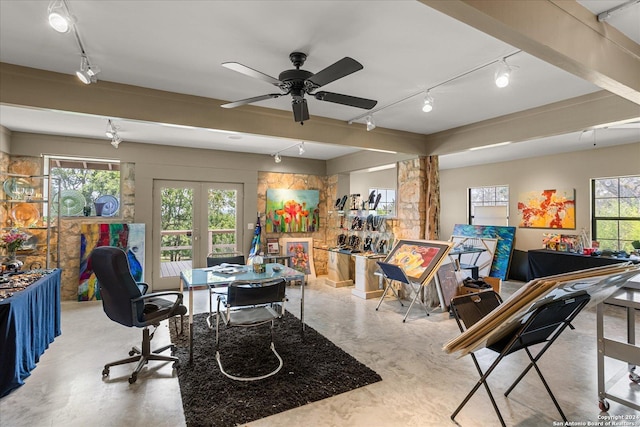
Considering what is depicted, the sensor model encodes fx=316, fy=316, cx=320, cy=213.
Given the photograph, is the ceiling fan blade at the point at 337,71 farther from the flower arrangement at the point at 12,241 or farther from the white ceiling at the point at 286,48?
the flower arrangement at the point at 12,241

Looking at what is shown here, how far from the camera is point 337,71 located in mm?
2184

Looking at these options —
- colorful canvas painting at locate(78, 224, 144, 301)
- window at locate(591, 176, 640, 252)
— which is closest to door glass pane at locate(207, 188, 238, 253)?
colorful canvas painting at locate(78, 224, 144, 301)

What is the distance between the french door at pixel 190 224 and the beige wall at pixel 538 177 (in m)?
5.60

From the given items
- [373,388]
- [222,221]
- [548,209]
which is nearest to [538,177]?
[548,209]

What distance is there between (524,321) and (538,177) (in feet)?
20.2

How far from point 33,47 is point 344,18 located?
7.94 feet

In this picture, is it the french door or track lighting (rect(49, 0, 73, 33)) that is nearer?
track lighting (rect(49, 0, 73, 33))

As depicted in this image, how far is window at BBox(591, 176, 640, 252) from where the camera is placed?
5723 millimetres

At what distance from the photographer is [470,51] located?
2521mm

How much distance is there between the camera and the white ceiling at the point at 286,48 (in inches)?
79.7

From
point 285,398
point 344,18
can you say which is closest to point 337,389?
point 285,398

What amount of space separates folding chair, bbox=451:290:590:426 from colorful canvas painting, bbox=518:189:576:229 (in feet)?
16.7

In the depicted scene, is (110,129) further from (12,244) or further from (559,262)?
(559,262)

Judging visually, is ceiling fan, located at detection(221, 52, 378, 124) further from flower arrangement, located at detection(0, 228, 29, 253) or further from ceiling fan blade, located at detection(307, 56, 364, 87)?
flower arrangement, located at detection(0, 228, 29, 253)
